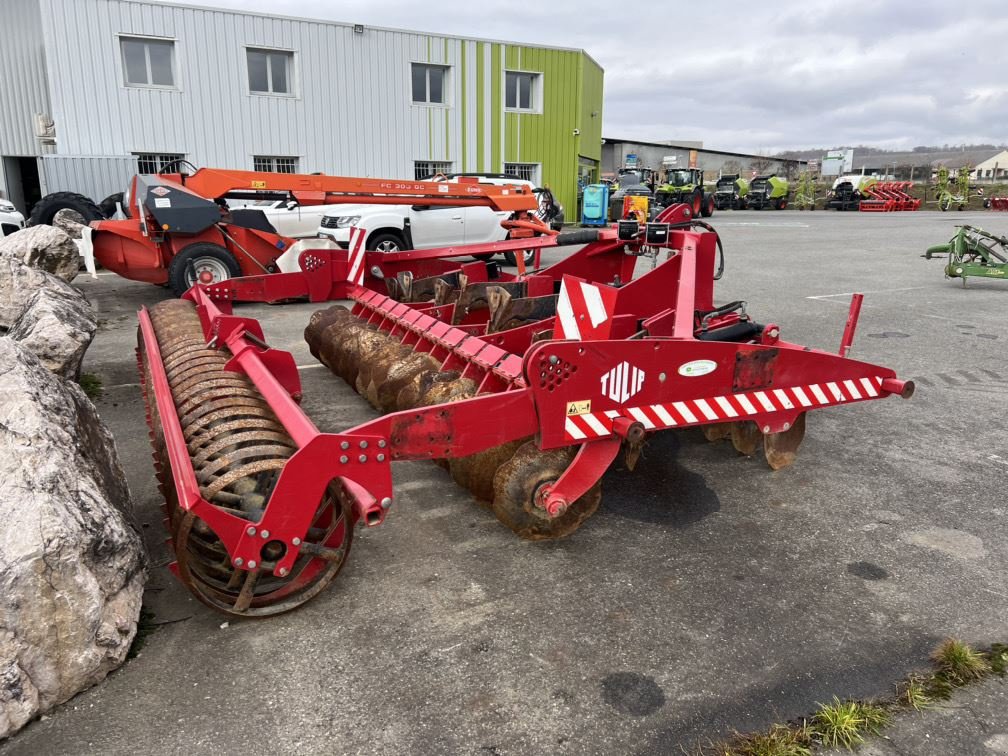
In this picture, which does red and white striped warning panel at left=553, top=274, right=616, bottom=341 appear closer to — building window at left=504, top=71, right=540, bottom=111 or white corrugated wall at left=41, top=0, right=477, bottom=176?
white corrugated wall at left=41, top=0, right=477, bottom=176

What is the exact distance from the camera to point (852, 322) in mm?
4250

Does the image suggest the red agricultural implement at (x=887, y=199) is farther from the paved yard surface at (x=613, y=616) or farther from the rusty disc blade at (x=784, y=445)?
the rusty disc blade at (x=784, y=445)

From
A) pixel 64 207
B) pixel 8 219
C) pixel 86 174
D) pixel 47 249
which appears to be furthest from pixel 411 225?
pixel 86 174

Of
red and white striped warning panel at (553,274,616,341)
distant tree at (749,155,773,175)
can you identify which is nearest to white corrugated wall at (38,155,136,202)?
red and white striped warning panel at (553,274,616,341)

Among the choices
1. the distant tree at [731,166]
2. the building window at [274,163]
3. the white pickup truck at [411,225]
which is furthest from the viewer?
the distant tree at [731,166]

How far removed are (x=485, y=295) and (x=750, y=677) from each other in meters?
3.55

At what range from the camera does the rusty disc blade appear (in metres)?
4.38

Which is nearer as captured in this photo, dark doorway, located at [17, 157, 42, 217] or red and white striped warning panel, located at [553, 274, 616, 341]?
red and white striped warning panel, located at [553, 274, 616, 341]

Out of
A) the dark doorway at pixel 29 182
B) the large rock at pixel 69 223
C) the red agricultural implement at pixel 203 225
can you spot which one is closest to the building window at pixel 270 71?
the dark doorway at pixel 29 182

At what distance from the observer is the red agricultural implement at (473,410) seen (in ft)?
9.14

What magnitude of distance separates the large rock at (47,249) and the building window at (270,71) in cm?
1311

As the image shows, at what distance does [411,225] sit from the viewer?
11.9 meters

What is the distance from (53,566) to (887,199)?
4117 cm

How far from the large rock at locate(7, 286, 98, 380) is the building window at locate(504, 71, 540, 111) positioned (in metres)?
20.5
